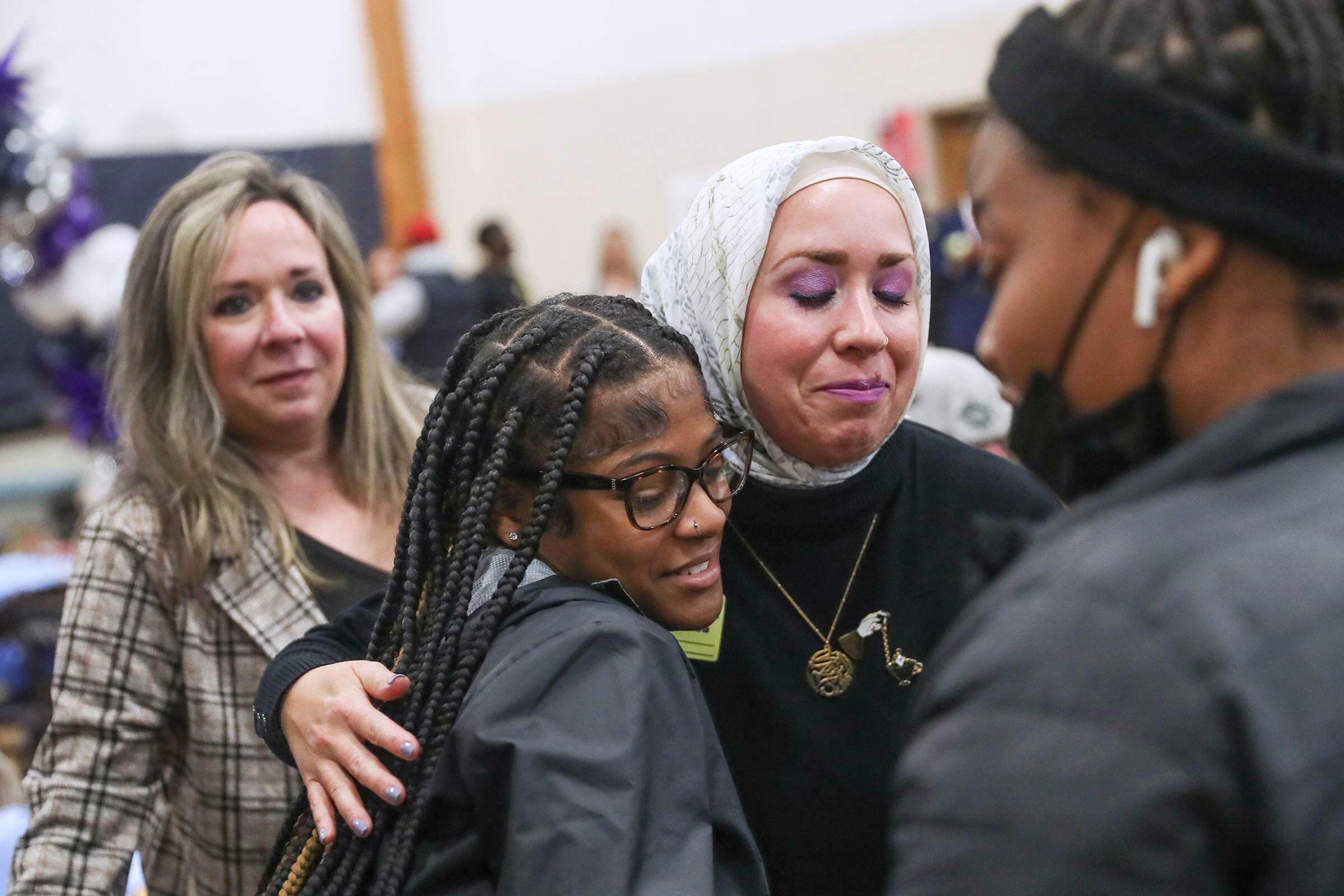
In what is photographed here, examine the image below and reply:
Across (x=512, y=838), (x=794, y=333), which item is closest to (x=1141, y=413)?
(x=512, y=838)

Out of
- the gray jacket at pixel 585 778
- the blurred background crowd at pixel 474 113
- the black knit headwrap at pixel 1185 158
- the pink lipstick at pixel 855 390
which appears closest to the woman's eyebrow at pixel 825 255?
the pink lipstick at pixel 855 390

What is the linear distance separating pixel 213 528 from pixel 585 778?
3.55 ft

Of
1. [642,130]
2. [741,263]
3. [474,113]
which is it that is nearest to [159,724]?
[741,263]

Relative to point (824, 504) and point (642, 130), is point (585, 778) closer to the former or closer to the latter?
point (824, 504)

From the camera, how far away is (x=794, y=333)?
5.36 ft

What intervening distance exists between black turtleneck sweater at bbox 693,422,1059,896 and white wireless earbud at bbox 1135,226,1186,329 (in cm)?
78

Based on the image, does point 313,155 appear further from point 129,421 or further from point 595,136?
point 129,421

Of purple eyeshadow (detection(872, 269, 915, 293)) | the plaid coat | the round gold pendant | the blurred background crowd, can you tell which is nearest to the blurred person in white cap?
purple eyeshadow (detection(872, 269, 915, 293))

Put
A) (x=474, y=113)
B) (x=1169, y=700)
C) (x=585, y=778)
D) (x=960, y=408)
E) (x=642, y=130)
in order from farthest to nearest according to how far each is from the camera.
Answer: (x=474, y=113), (x=642, y=130), (x=960, y=408), (x=585, y=778), (x=1169, y=700)

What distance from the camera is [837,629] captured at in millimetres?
1662

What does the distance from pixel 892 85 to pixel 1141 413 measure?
7.51m

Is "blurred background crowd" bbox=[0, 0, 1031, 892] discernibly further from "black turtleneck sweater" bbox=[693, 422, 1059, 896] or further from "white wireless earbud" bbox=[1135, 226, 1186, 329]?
"white wireless earbud" bbox=[1135, 226, 1186, 329]

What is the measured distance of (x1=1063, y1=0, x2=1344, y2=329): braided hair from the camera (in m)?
0.83

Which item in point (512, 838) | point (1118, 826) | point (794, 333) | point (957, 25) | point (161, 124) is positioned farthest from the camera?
point (161, 124)
